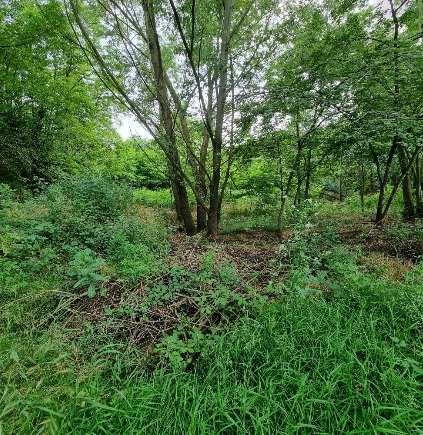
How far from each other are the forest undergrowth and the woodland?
1 cm

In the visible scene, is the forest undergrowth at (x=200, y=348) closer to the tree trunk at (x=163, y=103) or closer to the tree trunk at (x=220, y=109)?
the tree trunk at (x=220, y=109)

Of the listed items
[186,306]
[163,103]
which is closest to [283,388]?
[186,306]

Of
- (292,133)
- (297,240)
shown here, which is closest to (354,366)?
(297,240)

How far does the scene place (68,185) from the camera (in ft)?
16.0

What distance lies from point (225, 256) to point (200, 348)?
172 cm

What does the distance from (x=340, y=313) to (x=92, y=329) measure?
1.93 m

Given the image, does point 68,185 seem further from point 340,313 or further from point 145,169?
point 145,169

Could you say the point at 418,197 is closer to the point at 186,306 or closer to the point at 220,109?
the point at 220,109

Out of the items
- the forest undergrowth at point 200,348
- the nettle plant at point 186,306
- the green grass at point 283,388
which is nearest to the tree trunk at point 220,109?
the forest undergrowth at point 200,348

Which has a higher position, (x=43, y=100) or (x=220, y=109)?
(x=43, y=100)

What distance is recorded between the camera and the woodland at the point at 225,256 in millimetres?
1196

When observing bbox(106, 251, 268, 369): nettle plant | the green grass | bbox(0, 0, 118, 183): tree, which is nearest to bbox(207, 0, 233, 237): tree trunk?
bbox(106, 251, 268, 369): nettle plant

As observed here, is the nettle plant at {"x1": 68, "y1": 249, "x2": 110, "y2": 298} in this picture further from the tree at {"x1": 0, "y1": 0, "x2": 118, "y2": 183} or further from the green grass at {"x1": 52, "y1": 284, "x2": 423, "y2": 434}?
the tree at {"x1": 0, "y1": 0, "x2": 118, "y2": 183}

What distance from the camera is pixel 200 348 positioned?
5.47 feet
